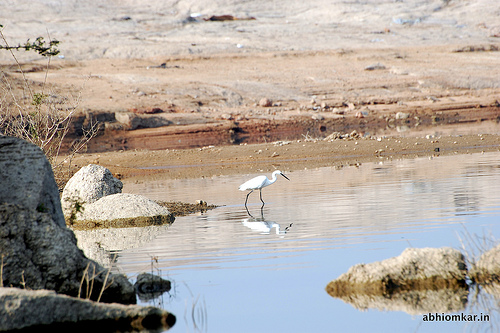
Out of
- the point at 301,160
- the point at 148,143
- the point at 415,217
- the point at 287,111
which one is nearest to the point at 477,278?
the point at 415,217

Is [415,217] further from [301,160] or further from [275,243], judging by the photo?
[301,160]

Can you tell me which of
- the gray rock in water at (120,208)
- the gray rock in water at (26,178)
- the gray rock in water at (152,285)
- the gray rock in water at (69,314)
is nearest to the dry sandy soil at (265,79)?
the gray rock in water at (120,208)

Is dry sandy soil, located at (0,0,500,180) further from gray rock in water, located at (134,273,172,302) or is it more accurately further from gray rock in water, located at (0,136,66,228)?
gray rock in water, located at (134,273,172,302)

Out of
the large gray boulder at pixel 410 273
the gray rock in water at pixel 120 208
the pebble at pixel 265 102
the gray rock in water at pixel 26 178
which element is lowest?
the large gray boulder at pixel 410 273

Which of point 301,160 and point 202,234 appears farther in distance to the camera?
point 301,160

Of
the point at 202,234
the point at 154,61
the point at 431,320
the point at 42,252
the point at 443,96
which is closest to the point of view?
the point at 431,320

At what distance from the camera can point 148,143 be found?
97.4 ft

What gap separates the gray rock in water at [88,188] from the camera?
39.1 feet

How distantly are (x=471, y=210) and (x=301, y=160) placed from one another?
11905mm

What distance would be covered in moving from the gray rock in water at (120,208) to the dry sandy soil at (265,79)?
192 inches

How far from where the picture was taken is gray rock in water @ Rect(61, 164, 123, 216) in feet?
39.1

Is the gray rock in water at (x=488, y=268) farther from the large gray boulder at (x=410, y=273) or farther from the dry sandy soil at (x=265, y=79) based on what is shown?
the dry sandy soil at (x=265, y=79)

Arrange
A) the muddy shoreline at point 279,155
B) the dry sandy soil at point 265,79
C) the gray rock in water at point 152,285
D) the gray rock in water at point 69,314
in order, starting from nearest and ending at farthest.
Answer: the gray rock in water at point 69,314
the gray rock in water at point 152,285
the muddy shoreline at point 279,155
the dry sandy soil at point 265,79

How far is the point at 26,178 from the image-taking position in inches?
271
